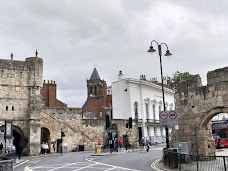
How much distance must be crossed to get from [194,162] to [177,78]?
147ft

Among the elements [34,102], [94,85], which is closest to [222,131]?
[34,102]

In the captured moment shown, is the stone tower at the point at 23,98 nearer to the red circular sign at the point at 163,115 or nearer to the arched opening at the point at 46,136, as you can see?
the arched opening at the point at 46,136

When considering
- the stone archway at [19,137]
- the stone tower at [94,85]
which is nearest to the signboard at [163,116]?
the stone archway at [19,137]

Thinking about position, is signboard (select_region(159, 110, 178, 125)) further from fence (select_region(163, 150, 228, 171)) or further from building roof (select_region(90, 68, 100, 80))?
building roof (select_region(90, 68, 100, 80))

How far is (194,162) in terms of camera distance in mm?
14664

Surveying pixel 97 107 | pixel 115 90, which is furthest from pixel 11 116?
pixel 97 107

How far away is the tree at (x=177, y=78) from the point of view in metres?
54.7

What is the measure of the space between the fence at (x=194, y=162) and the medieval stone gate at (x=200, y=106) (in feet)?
10.1

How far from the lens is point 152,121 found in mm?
54406

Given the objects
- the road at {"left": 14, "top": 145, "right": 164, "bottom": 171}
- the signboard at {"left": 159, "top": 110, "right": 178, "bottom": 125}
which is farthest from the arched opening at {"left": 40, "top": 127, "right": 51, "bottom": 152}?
the signboard at {"left": 159, "top": 110, "right": 178, "bottom": 125}

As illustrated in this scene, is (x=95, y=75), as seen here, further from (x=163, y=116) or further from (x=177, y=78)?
(x=163, y=116)

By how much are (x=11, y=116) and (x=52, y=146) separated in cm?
671

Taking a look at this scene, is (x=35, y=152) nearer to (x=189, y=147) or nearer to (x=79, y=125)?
(x=79, y=125)

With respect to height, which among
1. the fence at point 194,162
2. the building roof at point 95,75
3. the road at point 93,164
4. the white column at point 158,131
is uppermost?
the building roof at point 95,75
